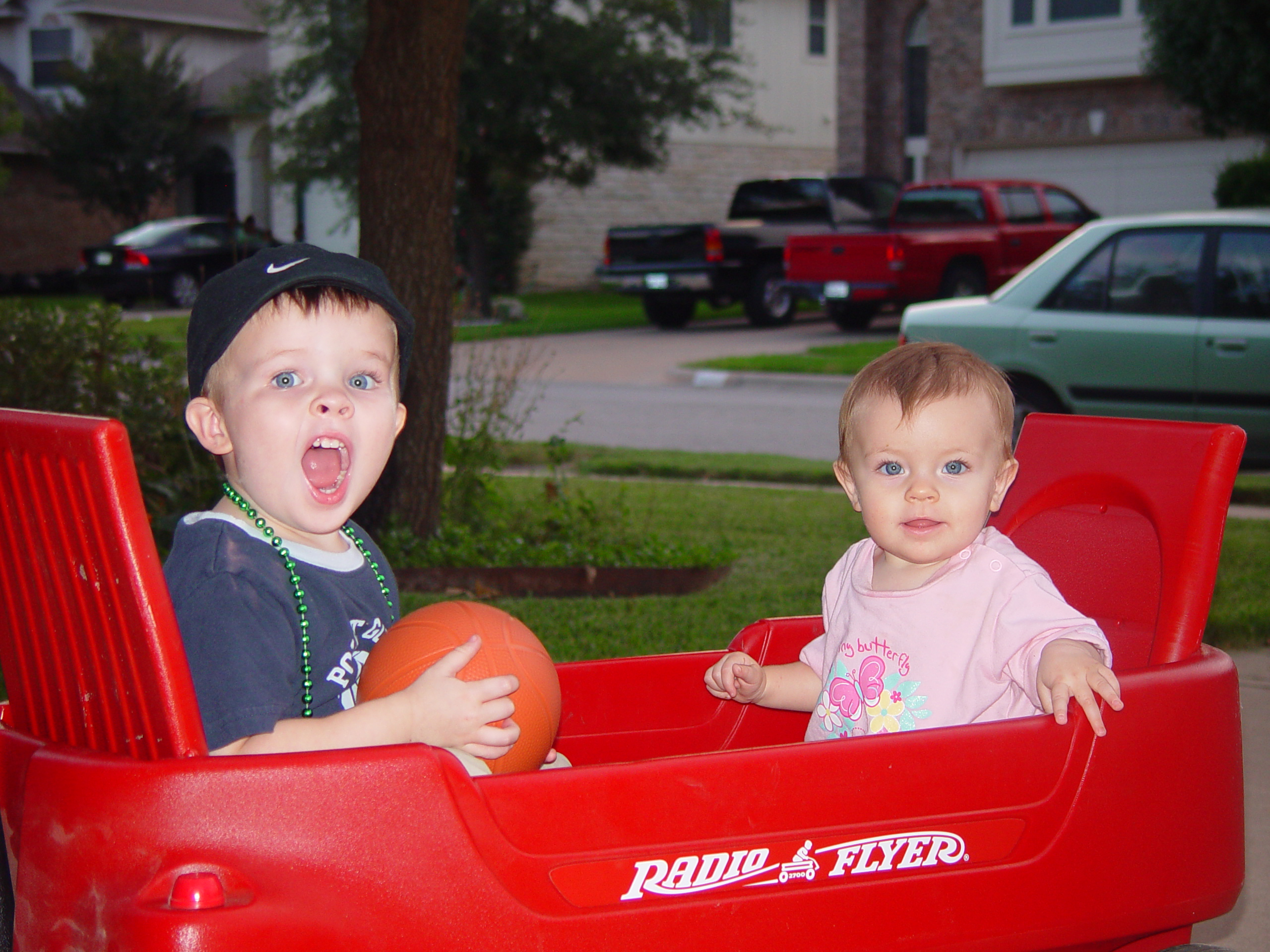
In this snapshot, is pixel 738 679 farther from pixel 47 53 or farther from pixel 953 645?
pixel 47 53

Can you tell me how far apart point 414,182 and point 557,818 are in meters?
4.45

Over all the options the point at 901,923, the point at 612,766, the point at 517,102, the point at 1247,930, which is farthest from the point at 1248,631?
the point at 517,102

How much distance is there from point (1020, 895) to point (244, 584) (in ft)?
4.44

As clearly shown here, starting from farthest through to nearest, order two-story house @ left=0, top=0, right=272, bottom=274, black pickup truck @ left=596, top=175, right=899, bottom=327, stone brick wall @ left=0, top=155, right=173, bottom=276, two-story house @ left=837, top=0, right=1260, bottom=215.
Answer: stone brick wall @ left=0, top=155, right=173, bottom=276
two-story house @ left=0, top=0, right=272, bottom=274
two-story house @ left=837, top=0, right=1260, bottom=215
black pickup truck @ left=596, top=175, right=899, bottom=327

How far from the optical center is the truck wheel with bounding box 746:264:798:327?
2125cm

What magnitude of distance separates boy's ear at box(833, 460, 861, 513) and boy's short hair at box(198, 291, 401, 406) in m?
0.98

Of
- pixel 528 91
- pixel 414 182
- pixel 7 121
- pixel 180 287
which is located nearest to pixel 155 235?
pixel 180 287

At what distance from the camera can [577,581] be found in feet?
20.2

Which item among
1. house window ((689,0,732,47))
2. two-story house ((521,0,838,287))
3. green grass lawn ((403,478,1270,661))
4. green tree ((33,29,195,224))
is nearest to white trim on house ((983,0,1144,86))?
house window ((689,0,732,47))

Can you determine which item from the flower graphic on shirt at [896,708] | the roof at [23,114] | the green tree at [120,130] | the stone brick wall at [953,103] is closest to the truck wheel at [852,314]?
the stone brick wall at [953,103]

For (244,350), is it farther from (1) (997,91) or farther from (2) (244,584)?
(1) (997,91)

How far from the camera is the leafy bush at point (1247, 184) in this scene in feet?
62.5

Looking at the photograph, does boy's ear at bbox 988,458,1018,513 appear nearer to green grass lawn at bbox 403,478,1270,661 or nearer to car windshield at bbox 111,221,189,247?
green grass lawn at bbox 403,478,1270,661

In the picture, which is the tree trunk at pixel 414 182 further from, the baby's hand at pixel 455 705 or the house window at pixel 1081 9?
the house window at pixel 1081 9
